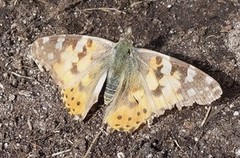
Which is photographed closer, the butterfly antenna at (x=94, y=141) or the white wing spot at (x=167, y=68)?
the white wing spot at (x=167, y=68)

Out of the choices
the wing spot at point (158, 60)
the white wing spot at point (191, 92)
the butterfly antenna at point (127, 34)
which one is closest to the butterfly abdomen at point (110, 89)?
the wing spot at point (158, 60)

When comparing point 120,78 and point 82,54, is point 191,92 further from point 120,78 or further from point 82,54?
point 82,54

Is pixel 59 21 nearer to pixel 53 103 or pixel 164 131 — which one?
pixel 53 103

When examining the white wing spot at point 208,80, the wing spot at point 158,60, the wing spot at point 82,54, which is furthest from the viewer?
the wing spot at point 82,54

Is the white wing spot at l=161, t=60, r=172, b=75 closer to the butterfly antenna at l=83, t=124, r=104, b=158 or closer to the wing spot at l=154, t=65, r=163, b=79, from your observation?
the wing spot at l=154, t=65, r=163, b=79

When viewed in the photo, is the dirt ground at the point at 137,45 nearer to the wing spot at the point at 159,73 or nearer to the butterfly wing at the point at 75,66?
the butterfly wing at the point at 75,66

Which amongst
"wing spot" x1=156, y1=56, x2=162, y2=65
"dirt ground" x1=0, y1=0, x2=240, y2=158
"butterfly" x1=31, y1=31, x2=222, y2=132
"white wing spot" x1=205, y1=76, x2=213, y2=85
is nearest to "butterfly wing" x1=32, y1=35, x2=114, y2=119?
"butterfly" x1=31, y1=31, x2=222, y2=132

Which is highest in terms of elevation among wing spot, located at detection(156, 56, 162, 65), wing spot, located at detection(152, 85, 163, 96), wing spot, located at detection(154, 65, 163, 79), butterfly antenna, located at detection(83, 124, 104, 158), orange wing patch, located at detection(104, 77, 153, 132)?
wing spot, located at detection(156, 56, 162, 65)
